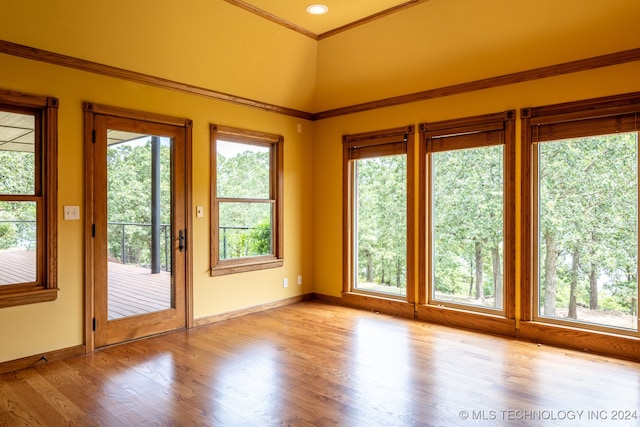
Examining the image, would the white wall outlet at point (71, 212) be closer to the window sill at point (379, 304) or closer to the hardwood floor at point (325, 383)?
the hardwood floor at point (325, 383)

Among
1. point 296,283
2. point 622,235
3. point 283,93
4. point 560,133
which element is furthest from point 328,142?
point 622,235

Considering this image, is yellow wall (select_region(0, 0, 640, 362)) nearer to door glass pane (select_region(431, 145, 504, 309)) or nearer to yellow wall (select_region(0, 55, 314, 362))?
yellow wall (select_region(0, 55, 314, 362))

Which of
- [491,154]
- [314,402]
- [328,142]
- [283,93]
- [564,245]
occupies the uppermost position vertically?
[283,93]

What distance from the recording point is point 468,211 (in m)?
4.55

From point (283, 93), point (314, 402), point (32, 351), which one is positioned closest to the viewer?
point (314, 402)

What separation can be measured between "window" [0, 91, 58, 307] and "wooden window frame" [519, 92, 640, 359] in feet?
13.5

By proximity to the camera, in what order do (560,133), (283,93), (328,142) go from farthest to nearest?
(328,142) < (283,93) < (560,133)

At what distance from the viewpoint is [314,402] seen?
9.16 ft

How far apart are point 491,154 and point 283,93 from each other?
2.48 meters

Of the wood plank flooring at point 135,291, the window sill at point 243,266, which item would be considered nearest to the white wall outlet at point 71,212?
the wood plank flooring at point 135,291

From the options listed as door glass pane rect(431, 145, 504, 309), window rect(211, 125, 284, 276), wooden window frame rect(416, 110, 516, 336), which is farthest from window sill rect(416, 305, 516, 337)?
window rect(211, 125, 284, 276)

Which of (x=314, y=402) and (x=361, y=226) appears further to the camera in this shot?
(x=361, y=226)

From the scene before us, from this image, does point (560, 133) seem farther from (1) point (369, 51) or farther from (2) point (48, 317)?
(2) point (48, 317)

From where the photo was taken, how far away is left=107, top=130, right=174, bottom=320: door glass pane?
13.0 feet
